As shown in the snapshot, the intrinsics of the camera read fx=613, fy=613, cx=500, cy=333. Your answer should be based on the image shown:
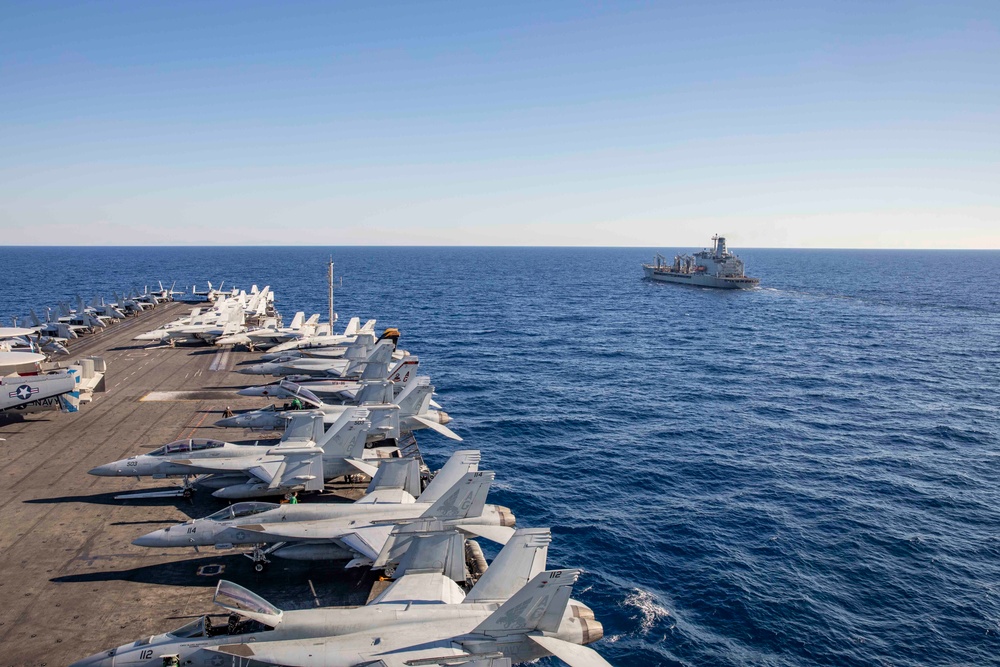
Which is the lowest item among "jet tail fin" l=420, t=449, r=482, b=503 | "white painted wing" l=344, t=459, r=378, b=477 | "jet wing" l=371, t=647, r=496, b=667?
"jet wing" l=371, t=647, r=496, b=667

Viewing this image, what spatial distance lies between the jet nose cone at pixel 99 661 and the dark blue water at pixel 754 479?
20.3 m

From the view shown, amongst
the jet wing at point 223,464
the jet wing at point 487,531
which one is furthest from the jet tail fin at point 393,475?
the jet wing at point 223,464

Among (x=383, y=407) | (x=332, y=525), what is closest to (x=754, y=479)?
(x=383, y=407)

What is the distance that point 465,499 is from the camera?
28.2 metres

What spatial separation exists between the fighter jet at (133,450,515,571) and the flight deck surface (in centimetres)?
108

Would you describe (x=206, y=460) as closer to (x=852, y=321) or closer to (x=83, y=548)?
(x=83, y=548)

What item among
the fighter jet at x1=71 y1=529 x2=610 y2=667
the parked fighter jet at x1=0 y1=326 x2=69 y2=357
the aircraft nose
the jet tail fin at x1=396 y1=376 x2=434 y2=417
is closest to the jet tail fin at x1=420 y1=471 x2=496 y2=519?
the fighter jet at x1=71 y1=529 x2=610 y2=667

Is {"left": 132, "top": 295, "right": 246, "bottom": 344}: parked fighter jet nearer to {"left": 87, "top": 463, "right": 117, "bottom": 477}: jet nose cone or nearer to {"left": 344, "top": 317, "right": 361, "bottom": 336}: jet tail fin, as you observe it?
{"left": 344, "top": 317, "right": 361, "bottom": 336}: jet tail fin

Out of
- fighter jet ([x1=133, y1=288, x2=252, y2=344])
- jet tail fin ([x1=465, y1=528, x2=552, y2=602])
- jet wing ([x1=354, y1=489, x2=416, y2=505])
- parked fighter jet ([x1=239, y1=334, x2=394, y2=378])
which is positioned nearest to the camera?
jet tail fin ([x1=465, y1=528, x2=552, y2=602])

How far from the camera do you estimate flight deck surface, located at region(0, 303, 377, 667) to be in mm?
23516

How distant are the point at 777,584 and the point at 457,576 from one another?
19216mm

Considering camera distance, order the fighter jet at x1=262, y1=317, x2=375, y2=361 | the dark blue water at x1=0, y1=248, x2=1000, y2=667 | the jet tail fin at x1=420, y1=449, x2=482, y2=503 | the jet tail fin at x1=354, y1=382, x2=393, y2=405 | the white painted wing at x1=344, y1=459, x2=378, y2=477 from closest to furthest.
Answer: the dark blue water at x1=0, y1=248, x2=1000, y2=667
the jet tail fin at x1=420, y1=449, x2=482, y2=503
the white painted wing at x1=344, y1=459, x2=378, y2=477
the jet tail fin at x1=354, y1=382, x2=393, y2=405
the fighter jet at x1=262, y1=317, x2=375, y2=361

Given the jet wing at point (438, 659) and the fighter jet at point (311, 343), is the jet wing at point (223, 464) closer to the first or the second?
the jet wing at point (438, 659)

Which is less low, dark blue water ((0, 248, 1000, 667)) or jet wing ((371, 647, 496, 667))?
jet wing ((371, 647, 496, 667))
